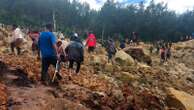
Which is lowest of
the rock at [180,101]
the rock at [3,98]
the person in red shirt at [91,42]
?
the rock at [180,101]

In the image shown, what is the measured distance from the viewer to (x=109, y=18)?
78.3 metres

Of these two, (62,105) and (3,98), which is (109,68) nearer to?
(62,105)

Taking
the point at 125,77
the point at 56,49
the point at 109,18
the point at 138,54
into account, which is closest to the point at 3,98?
the point at 56,49

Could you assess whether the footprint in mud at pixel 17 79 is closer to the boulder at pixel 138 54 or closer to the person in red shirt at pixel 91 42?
the person in red shirt at pixel 91 42

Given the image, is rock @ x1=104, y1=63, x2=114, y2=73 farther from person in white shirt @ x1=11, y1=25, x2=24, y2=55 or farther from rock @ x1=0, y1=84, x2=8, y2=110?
rock @ x1=0, y1=84, x2=8, y2=110

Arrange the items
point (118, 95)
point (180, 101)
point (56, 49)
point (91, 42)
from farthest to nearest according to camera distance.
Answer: point (91, 42) < point (180, 101) < point (118, 95) < point (56, 49)

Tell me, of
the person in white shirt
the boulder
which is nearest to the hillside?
the person in white shirt

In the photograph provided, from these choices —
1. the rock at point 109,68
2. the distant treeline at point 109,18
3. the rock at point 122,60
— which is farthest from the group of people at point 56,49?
the distant treeline at point 109,18

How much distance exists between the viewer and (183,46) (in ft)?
157

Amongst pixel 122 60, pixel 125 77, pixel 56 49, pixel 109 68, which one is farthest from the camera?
pixel 122 60

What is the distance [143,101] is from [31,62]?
171 inches

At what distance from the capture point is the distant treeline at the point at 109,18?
71.6 m

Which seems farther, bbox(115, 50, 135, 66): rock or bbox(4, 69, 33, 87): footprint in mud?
bbox(115, 50, 135, 66): rock

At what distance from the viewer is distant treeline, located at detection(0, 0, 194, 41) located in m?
71.6
